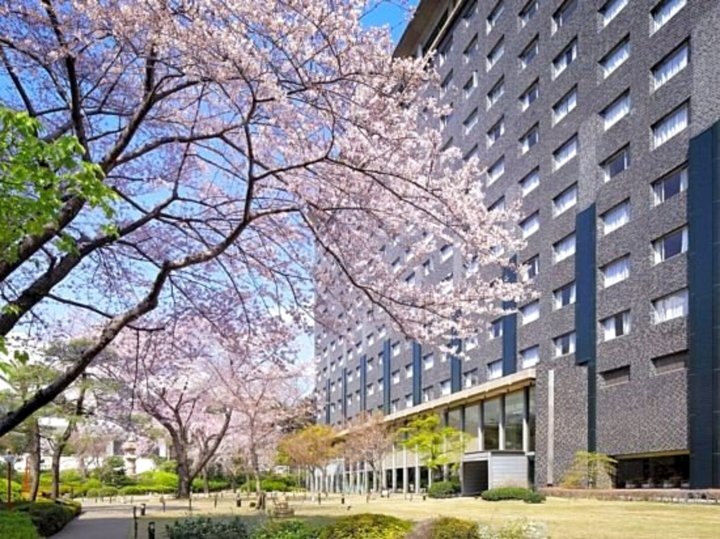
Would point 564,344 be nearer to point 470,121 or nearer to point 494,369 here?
point 494,369

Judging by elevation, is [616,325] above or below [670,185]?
below

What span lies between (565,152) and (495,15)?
52.0ft

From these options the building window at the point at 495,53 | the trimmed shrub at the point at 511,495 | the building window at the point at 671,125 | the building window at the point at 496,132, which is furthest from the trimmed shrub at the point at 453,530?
the building window at the point at 495,53

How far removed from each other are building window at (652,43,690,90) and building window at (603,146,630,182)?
364 cm

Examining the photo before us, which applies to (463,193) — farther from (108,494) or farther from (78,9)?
(108,494)

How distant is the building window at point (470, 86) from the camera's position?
2360 inches

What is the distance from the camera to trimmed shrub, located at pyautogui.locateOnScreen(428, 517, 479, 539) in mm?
11109

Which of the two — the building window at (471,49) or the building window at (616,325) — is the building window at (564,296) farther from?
the building window at (471,49)

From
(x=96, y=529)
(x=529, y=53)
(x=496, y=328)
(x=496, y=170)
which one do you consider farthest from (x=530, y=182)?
(x=96, y=529)

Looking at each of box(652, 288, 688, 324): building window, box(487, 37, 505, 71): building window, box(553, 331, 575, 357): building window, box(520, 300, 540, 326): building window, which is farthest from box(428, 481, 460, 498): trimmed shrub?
box(487, 37, 505, 71): building window

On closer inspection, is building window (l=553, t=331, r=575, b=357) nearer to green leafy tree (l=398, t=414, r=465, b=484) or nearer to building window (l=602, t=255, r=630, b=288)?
building window (l=602, t=255, r=630, b=288)

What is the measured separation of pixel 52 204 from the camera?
668 centimetres

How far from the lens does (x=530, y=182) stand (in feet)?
164

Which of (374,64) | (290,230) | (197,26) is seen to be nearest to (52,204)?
(197,26)
